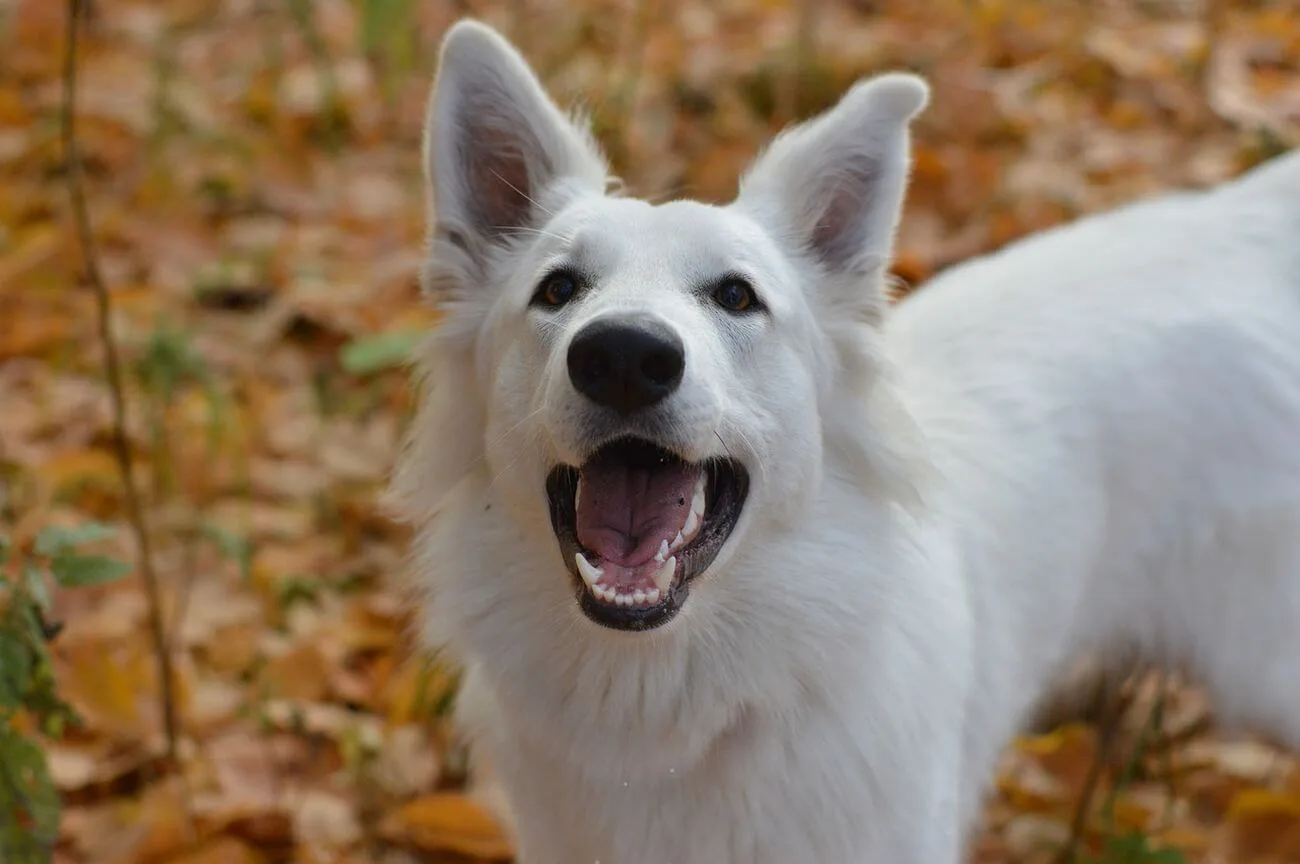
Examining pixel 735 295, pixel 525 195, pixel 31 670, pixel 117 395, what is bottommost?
pixel 31 670

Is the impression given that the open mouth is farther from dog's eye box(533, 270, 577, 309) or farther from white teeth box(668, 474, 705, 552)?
dog's eye box(533, 270, 577, 309)

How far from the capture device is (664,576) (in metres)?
2.17

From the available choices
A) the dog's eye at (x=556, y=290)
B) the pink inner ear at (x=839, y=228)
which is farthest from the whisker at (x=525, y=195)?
the pink inner ear at (x=839, y=228)

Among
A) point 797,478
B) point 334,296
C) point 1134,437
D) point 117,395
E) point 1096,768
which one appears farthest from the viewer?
point 334,296

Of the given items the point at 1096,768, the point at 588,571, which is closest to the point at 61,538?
the point at 588,571

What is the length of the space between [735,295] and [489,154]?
0.66 meters

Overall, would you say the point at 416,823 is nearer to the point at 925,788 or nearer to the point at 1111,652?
the point at 925,788

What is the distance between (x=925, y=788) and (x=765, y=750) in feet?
1.06

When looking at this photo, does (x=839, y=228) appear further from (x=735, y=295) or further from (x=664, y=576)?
(x=664, y=576)

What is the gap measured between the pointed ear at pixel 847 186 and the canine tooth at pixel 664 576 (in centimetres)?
72

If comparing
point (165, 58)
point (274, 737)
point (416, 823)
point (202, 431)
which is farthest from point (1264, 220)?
point (165, 58)

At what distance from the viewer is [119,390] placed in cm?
312

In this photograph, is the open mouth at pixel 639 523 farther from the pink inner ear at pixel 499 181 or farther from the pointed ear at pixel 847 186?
the pink inner ear at pixel 499 181

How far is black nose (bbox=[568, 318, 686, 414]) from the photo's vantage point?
6.79 feet
